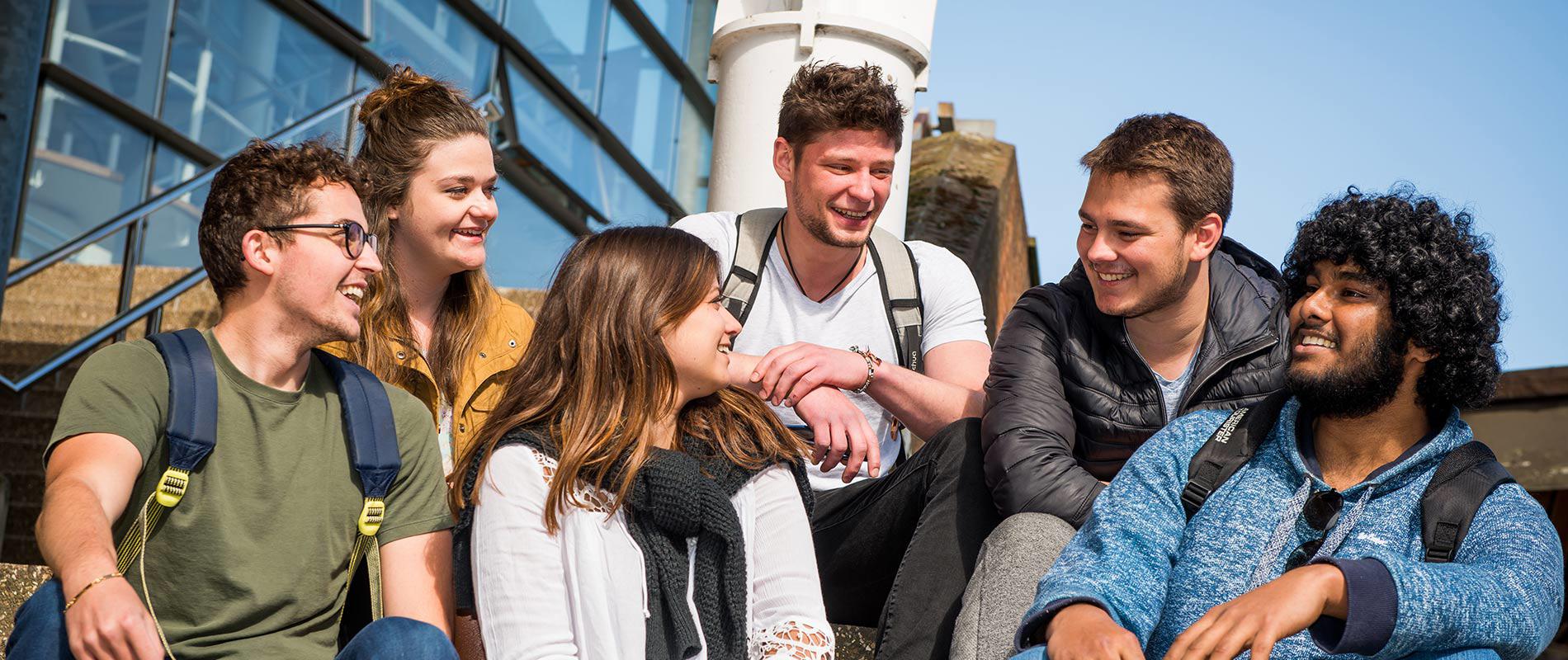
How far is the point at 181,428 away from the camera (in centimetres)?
245

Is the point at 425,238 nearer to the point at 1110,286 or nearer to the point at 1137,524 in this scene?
the point at 1110,286

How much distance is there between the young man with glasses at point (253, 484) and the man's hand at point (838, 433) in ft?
→ 2.58

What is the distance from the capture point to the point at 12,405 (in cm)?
613

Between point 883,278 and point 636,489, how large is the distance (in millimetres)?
1420

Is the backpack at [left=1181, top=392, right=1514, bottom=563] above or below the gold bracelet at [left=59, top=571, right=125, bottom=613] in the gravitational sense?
above

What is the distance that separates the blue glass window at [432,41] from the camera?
11.2 m

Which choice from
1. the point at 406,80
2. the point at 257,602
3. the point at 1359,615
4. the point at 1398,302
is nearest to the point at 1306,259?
the point at 1398,302

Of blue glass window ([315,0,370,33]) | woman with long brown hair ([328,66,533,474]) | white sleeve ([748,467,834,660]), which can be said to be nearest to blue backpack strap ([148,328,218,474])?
woman with long brown hair ([328,66,533,474])

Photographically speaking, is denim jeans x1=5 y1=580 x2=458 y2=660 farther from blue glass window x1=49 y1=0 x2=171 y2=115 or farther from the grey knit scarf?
blue glass window x1=49 y1=0 x2=171 y2=115

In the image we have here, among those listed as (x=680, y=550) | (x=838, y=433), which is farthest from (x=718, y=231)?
(x=680, y=550)

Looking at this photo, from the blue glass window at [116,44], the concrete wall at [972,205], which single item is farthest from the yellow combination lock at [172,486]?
the blue glass window at [116,44]

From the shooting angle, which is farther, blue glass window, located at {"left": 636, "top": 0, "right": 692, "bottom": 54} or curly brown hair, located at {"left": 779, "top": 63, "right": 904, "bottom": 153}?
blue glass window, located at {"left": 636, "top": 0, "right": 692, "bottom": 54}

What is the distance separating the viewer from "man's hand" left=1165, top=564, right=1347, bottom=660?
7.04 feet

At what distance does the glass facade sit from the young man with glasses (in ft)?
13.4
